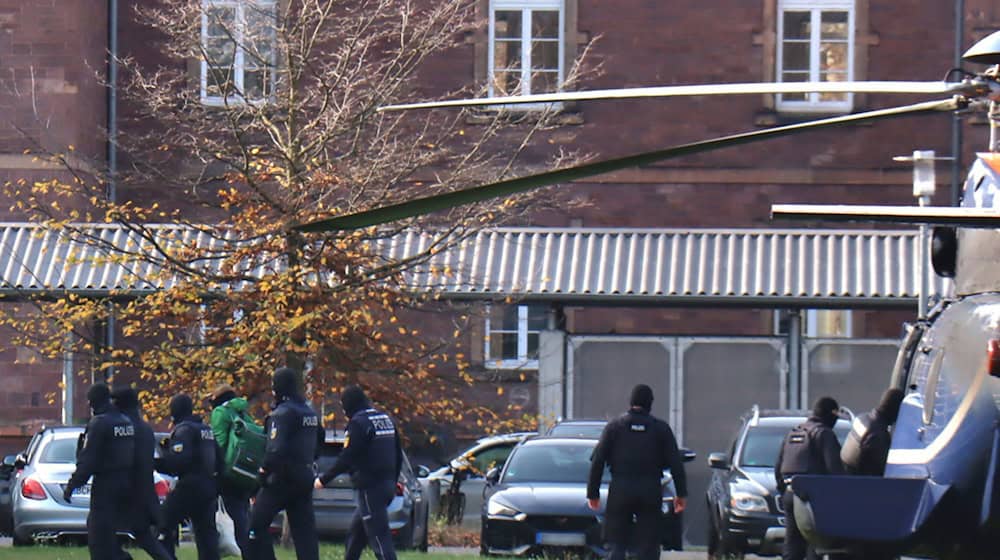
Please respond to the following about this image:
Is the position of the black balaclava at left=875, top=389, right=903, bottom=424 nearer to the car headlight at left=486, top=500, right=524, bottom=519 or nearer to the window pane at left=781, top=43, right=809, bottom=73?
the car headlight at left=486, top=500, right=524, bottom=519

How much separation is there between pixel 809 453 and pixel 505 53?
17665 millimetres

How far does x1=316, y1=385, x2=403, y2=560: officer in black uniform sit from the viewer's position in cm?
1368

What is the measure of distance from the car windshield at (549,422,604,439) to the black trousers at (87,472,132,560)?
6.92 metres

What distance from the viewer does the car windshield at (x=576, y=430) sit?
19.2 metres

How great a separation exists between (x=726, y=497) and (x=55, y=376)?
1409 cm

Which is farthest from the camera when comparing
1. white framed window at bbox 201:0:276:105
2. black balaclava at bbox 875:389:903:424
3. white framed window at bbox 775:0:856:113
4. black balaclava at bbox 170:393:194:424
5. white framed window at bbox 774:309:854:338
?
white framed window at bbox 775:0:856:113

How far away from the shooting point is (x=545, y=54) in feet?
101

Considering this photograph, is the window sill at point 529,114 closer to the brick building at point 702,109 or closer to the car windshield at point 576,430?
the brick building at point 702,109

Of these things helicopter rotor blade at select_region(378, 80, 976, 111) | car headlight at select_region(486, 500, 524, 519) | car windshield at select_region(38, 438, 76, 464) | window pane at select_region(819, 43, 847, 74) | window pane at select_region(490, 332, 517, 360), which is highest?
window pane at select_region(819, 43, 847, 74)

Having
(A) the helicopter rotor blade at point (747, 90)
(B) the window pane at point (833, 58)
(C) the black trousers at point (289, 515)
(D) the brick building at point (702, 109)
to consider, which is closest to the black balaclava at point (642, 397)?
(C) the black trousers at point (289, 515)

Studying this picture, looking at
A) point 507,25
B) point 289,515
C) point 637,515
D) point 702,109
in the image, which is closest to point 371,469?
point 289,515

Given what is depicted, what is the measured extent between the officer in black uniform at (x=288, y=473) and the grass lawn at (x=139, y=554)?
2796 millimetres

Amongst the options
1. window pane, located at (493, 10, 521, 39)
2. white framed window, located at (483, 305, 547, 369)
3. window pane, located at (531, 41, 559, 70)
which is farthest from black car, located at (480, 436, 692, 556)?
window pane, located at (493, 10, 521, 39)

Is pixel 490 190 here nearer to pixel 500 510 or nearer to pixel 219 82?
pixel 500 510
